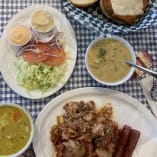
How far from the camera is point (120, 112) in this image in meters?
1.67

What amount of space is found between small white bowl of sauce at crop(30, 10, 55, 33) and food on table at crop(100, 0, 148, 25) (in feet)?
0.70

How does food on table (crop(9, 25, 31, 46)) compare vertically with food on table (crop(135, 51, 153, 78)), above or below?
above

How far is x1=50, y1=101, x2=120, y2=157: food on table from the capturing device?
5.17ft

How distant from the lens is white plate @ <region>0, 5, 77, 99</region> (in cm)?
165

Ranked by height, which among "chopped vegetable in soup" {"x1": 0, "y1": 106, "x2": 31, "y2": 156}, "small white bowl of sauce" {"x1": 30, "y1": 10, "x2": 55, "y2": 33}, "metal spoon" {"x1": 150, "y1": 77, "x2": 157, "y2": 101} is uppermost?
"small white bowl of sauce" {"x1": 30, "y1": 10, "x2": 55, "y2": 33}

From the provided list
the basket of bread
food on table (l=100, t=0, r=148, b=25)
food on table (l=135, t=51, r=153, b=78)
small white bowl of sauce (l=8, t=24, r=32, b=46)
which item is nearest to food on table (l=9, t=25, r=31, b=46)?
small white bowl of sauce (l=8, t=24, r=32, b=46)

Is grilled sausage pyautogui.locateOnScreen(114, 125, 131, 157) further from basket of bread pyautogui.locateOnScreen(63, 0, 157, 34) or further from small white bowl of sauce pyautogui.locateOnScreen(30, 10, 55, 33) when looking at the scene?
small white bowl of sauce pyautogui.locateOnScreen(30, 10, 55, 33)

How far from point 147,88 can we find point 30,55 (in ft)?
1.52

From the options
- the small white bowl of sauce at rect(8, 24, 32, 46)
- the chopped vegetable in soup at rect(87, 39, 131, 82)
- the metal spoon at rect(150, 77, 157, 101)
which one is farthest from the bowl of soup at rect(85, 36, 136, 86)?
the small white bowl of sauce at rect(8, 24, 32, 46)

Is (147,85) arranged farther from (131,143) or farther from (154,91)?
(131,143)

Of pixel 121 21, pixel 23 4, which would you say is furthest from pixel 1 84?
pixel 121 21

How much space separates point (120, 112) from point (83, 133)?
18cm

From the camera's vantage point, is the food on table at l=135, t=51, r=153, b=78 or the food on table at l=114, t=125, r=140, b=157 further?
the food on table at l=135, t=51, r=153, b=78

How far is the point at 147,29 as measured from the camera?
176 centimetres
